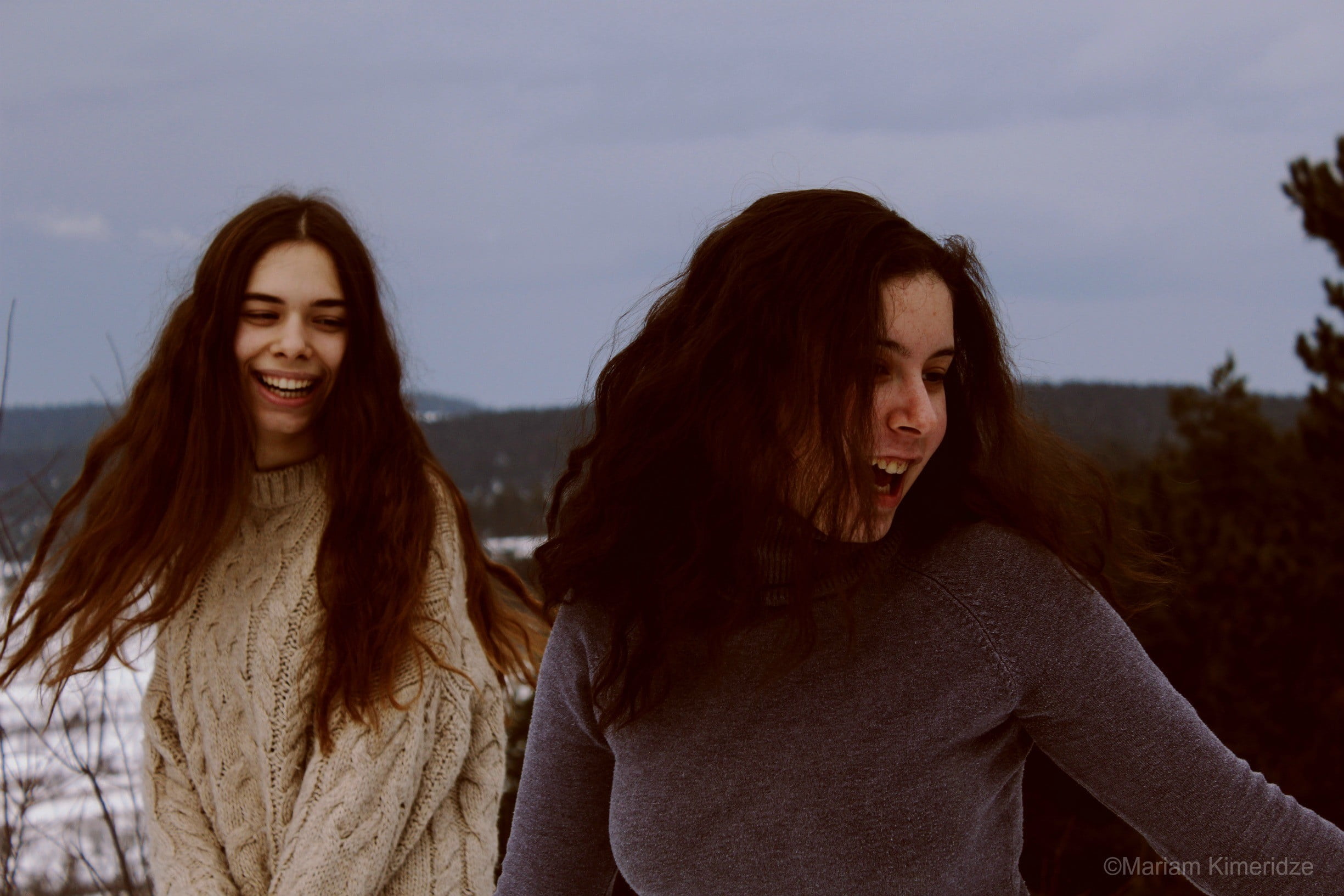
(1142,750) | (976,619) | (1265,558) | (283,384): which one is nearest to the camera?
(1142,750)

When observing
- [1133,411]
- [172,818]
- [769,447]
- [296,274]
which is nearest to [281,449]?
[296,274]

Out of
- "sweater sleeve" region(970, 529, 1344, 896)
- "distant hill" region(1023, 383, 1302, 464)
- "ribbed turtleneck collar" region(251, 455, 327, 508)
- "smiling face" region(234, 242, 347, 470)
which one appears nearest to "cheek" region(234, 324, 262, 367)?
"smiling face" region(234, 242, 347, 470)

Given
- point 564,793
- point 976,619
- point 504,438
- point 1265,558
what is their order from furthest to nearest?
1. point 504,438
2. point 1265,558
3. point 564,793
4. point 976,619

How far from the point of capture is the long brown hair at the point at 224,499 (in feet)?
7.93

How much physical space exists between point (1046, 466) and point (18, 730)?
8.59 feet

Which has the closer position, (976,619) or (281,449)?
(976,619)

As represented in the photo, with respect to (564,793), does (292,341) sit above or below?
above

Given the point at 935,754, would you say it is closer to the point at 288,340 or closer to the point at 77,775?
the point at 288,340

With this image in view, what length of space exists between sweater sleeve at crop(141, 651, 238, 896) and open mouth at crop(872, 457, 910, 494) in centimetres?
163

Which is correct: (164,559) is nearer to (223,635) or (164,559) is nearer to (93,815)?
(223,635)

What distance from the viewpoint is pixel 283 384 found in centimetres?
244

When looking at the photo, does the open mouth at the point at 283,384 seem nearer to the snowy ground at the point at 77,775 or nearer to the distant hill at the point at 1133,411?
the snowy ground at the point at 77,775

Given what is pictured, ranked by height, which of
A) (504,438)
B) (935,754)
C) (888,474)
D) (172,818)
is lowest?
(504,438)

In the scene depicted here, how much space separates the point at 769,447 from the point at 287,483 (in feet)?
4.99
